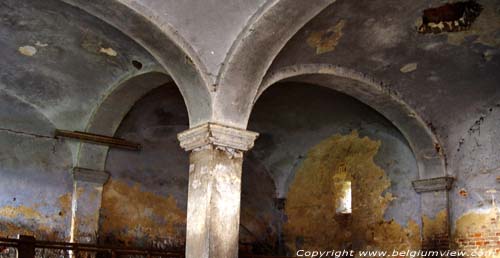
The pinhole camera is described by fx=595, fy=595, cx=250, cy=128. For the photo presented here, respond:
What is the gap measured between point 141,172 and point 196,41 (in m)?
4.84

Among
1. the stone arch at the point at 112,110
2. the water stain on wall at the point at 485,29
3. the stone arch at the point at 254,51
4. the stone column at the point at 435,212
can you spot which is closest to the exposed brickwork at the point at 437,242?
the stone column at the point at 435,212

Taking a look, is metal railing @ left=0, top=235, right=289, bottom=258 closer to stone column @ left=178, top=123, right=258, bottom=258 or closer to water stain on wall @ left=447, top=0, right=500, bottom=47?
stone column @ left=178, top=123, right=258, bottom=258

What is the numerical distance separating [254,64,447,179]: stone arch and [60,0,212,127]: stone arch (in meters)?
1.40

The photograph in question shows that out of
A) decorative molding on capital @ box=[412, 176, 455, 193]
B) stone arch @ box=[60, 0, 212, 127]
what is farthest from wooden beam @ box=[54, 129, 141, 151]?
decorative molding on capital @ box=[412, 176, 455, 193]

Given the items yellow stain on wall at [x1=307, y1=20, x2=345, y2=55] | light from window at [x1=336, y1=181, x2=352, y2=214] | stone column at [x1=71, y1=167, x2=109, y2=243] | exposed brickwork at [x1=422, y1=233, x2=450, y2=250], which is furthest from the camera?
light from window at [x1=336, y1=181, x2=352, y2=214]

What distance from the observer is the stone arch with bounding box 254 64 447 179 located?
823 cm

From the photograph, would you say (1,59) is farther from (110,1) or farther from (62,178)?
(110,1)

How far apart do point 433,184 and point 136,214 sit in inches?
203

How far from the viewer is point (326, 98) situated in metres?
10.5

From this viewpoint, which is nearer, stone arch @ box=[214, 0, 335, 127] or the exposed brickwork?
stone arch @ box=[214, 0, 335, 127]

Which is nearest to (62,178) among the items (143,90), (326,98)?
(143,90)

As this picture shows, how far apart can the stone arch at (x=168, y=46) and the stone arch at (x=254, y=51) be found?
0.75 feet

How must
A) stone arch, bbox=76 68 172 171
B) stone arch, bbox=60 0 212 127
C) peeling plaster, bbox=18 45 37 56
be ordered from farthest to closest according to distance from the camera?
stone arch, bbox=76 68 172 171
peeling plaster, bbox=18 45 37 56
stone arch, bbox=60 0 212 127

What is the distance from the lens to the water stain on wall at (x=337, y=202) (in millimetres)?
10383
